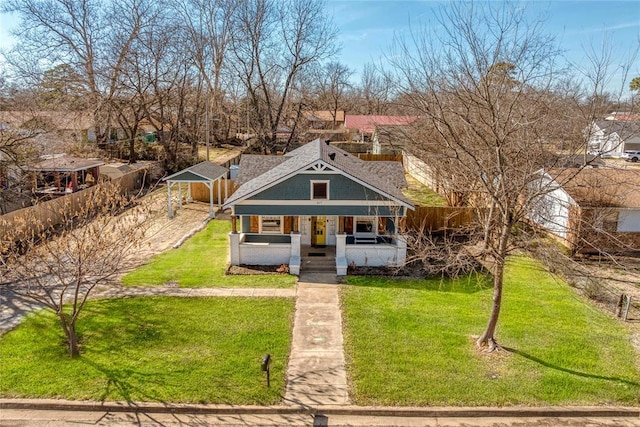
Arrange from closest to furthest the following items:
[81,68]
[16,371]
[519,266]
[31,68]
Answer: [16,371] → [519,266] → [31,68] → [81,68]

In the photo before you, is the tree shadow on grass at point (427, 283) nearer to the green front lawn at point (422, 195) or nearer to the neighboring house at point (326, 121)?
the green front lawn at point (422, 195)

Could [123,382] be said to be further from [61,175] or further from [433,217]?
[61,175]

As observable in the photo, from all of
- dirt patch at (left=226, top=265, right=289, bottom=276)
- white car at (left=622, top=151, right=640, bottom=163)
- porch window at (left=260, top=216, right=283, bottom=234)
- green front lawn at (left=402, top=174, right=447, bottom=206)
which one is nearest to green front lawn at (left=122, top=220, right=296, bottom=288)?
dirt patch at (left=226, top=265, right=289, bottom=276)

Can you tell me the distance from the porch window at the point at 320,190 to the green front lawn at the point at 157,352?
535 centimetres

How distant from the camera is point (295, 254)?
1841 centimetres

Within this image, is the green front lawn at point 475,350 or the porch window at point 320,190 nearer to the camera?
the green front lawn at point 475,350

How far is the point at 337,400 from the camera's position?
10.0 metres

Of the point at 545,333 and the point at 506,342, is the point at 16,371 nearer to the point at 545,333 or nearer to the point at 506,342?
the point at 506,342

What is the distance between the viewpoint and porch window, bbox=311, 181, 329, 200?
61.1 ft

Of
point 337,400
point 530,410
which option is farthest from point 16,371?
point 530,410

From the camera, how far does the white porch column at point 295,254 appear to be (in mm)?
17922

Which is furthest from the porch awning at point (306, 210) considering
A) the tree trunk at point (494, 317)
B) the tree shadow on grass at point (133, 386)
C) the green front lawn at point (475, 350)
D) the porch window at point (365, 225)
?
the tree shadow on grass at point (133, 386)

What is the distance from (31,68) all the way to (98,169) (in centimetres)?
1417

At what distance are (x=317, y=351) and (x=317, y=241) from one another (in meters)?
9.27
